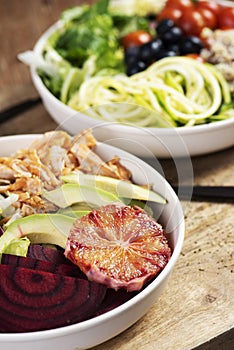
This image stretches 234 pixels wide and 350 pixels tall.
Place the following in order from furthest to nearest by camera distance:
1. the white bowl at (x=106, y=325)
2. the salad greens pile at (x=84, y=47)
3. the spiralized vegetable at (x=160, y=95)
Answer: the salad greens pile at (x=84, y=47) → the spiralized vegetable at (x=160, y=95) → the white bowl at (x=106, y=325)

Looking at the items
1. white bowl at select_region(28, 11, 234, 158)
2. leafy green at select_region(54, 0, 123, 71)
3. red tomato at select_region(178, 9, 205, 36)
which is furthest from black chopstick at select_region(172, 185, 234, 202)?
red tomato at select_region(178, 9, 205, 36)

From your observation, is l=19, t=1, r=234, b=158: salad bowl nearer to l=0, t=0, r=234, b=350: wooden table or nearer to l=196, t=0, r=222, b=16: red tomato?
l=0, t=0, r=234, b=350: wooden table

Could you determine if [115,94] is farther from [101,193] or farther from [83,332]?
[83,332]

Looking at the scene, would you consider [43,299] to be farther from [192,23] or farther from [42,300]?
[192,23]

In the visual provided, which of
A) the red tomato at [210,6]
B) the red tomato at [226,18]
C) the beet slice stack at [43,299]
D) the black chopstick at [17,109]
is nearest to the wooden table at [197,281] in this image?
the black chopstick at [17,109]

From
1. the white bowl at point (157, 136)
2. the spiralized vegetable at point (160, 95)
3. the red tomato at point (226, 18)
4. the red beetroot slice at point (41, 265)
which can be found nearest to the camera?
the red beetroot slice at point (41, 265)

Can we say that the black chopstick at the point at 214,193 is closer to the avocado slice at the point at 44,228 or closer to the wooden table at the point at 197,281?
the wooden table at the point at 197,281
